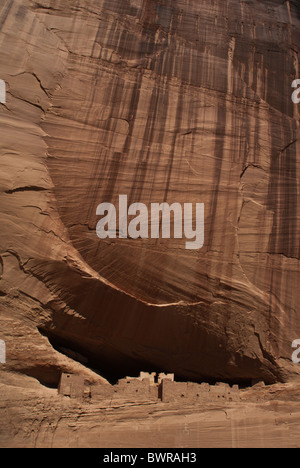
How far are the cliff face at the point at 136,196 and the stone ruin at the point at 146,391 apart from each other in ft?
1.64

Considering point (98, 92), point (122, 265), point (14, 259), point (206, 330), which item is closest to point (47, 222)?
point (14, 259)

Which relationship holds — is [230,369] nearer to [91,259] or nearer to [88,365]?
A: [88,365]

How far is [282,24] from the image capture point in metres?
10.3

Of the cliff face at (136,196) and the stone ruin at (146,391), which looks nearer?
the stone ruin at (146,391)

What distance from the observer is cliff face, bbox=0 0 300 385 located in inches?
299

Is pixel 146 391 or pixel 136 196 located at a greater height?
pixel 136 196

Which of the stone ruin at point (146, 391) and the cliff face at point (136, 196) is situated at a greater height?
the cliff face at point (136, 196)

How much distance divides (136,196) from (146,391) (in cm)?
313

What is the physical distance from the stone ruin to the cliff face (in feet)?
1.64

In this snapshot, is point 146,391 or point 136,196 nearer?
point 146,391

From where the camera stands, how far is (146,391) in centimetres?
745

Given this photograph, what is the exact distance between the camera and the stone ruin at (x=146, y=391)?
23.3 ft

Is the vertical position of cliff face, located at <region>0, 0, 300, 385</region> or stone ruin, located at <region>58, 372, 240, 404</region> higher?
cliff face, located at <region>0, 0, 300, 385</region>

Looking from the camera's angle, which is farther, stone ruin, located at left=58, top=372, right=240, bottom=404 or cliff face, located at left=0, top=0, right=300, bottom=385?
cliff face, located at left=0, top=0, right=300, bottom=385
